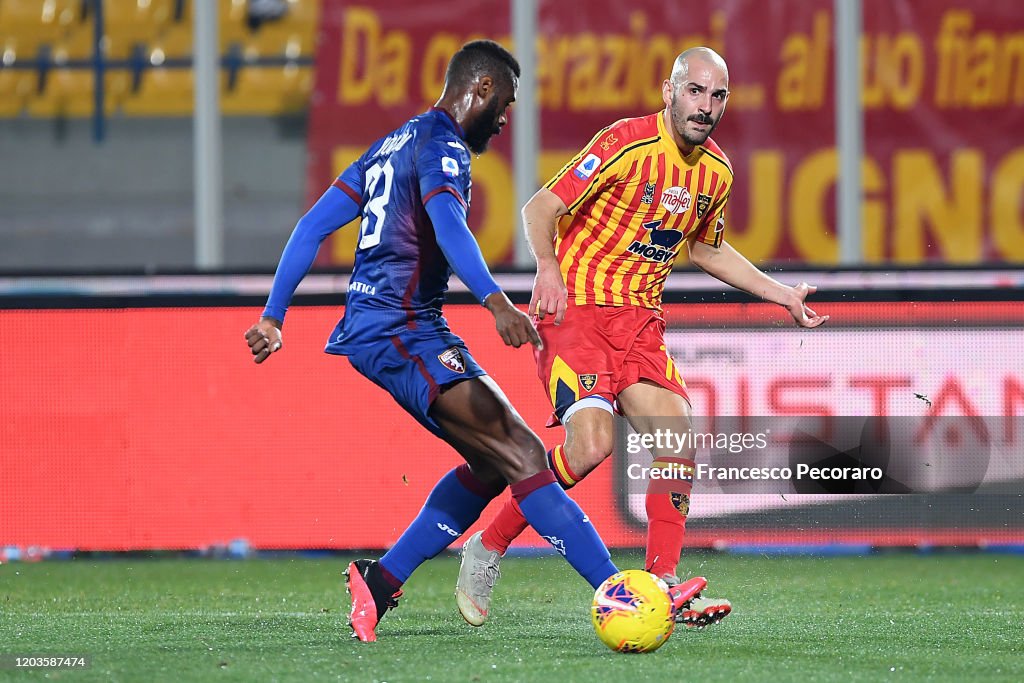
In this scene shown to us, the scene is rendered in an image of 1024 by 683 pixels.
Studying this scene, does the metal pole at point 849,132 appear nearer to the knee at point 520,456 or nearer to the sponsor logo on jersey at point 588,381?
the sponsor logo on jersey at point 588,381

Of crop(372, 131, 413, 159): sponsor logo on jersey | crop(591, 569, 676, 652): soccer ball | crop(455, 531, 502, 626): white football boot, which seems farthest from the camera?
crop(455, 531, 502, 626): white football boot

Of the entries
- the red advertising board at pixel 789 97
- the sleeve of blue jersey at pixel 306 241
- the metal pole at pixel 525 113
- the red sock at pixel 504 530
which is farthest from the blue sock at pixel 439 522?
the red advertising board at pixel 789 97

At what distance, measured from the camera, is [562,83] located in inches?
397

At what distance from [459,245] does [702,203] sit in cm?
115

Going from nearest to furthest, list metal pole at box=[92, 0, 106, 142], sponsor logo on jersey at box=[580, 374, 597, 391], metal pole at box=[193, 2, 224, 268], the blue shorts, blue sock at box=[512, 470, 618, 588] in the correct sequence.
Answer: blue sock at box=[512, 470, 618, 588] < the blue shorts < sponsor logo on jersey at box=[580, 374, 597, 391] < metal pole at box=[193, 2, 224, 268] < metal pole at box=[92, 0, 106, 142]

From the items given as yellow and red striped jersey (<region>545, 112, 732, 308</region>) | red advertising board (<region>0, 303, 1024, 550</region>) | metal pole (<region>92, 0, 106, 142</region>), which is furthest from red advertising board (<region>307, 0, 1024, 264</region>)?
yellow and red striped jersey (<region>545, 112, 732, 308</region>)

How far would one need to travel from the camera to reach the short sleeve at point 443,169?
14.6 feet

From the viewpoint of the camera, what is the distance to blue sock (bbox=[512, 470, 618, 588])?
4457 millimetres

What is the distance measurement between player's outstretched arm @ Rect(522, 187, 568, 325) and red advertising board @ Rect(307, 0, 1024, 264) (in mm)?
4831

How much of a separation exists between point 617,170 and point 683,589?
1.34m

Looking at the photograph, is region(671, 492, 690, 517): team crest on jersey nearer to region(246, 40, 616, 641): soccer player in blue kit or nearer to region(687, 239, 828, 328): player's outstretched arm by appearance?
region(246, 40, 616, 641): soccer player in blue kit

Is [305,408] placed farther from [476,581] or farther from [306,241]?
[306,241]

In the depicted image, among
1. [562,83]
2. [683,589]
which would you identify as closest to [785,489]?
[683,589]
